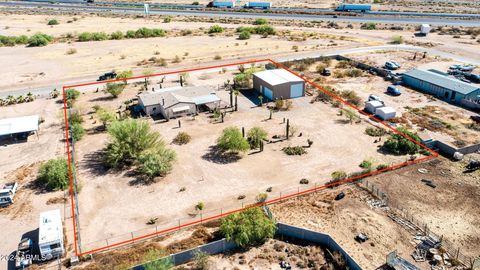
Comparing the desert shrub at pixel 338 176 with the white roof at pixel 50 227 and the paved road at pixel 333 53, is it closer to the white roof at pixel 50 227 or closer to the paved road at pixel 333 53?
the white roof at pixel 50 227

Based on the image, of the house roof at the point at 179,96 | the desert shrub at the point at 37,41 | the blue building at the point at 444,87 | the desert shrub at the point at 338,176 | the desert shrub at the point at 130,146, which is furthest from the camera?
the desert shrub at the point at 37,41

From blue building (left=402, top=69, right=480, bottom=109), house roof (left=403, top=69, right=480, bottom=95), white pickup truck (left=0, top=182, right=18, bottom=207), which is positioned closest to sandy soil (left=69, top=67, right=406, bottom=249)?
white pickup truck (left=0, top=182, right=18, bottom=207)

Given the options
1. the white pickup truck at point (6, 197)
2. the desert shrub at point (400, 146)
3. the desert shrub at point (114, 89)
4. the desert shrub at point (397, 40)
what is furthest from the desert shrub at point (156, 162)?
the desert shrub at point (397, 40)

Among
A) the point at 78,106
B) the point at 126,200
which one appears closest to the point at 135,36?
the point at 78,106

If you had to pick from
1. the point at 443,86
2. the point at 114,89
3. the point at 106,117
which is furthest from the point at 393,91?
the point at 114,89

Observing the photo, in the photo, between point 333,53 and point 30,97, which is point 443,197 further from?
point 30,97

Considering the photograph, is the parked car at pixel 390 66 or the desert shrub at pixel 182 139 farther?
the parked car at pixel 390 66

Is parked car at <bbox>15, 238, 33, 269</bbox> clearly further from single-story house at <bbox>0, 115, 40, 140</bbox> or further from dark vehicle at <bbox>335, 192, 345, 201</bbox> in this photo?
dark vehicle at <bbox>335, 192, 345, 201</bbox>
